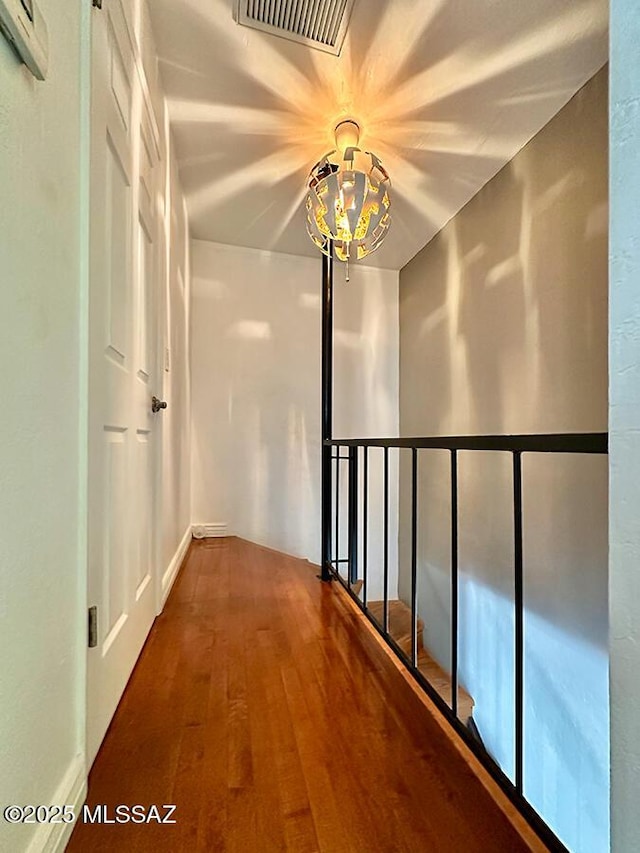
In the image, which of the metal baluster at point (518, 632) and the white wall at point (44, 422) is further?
the metal baluster at point (518, 632)

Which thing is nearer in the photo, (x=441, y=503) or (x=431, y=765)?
(x=431, y=765)

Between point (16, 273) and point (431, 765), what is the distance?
49.4 inches

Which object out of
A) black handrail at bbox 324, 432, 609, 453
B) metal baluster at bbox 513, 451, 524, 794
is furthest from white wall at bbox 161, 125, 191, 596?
metal baluster at bbox 513, 451, 524, 794

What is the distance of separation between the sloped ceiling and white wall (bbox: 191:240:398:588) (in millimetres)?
867

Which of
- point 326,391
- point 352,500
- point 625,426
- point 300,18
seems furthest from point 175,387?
point 625,426

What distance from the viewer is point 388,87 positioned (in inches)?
72.4

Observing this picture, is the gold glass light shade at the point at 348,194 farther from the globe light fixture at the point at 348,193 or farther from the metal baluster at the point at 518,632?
the metal baluster at the point at 518,632

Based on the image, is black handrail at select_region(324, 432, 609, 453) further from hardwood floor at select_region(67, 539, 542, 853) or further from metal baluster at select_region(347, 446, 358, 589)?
metal baluster at select_region(347, 446, 358, 589)

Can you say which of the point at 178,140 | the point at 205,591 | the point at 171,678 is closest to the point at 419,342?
the point at 178,140

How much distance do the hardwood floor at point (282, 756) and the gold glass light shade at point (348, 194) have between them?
1.77 meters

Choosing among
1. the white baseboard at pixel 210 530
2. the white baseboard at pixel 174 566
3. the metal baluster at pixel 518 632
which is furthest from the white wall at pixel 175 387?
the metal baluster at pixel 518 632

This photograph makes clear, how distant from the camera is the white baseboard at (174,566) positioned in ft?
6.43

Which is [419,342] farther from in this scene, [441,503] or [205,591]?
[205,591]

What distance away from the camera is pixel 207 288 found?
3.36 meters
